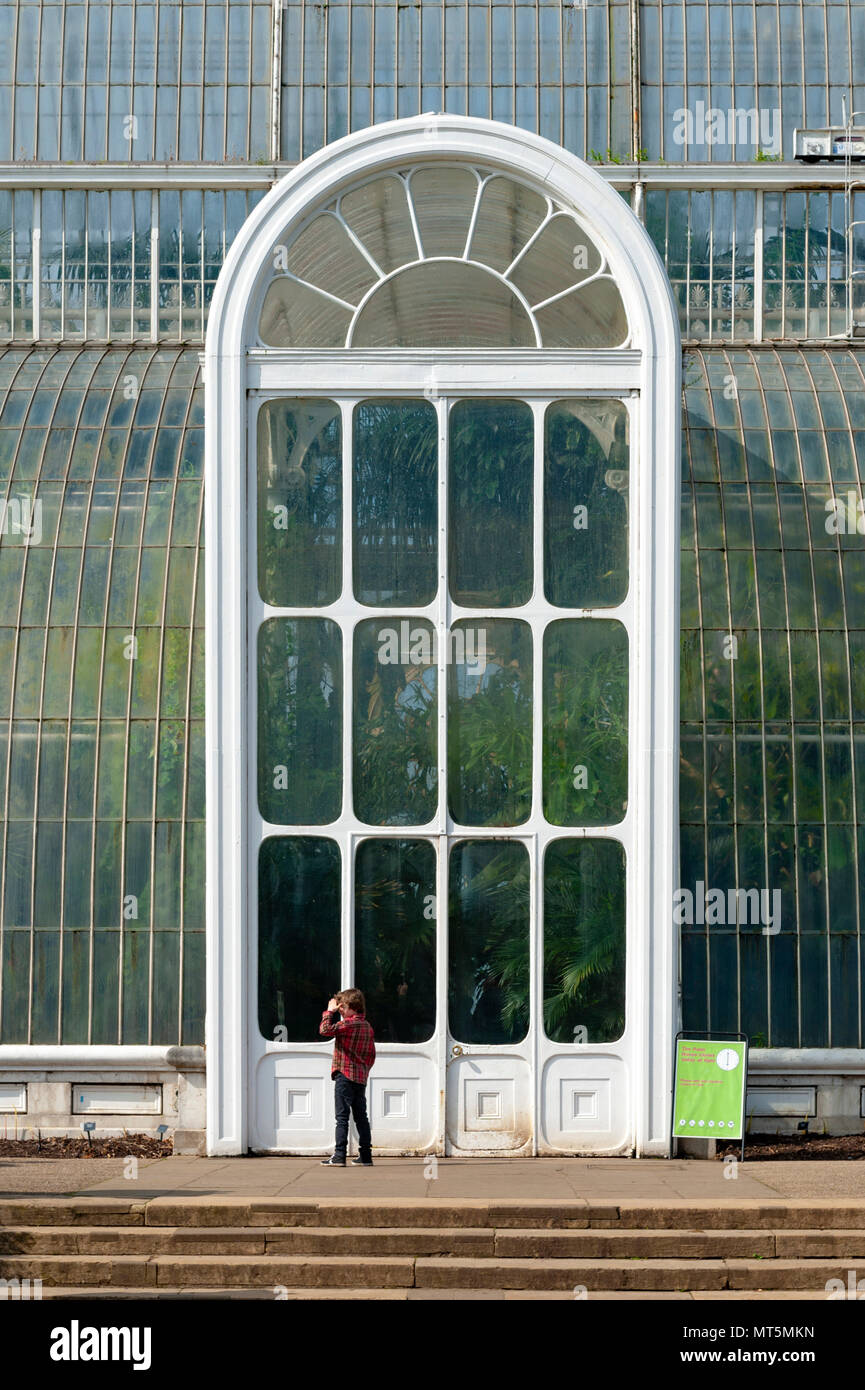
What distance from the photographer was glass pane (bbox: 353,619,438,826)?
1320 centimetres

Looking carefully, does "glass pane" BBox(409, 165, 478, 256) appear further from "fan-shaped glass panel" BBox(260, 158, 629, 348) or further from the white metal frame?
the white metal frame

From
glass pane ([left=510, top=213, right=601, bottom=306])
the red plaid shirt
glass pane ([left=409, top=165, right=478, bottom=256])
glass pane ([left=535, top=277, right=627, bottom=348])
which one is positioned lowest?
the red plaid shirt

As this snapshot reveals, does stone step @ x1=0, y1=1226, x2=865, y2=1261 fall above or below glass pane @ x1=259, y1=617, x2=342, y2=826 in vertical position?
below

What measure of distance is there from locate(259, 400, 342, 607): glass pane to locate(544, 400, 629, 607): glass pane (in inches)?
74.6

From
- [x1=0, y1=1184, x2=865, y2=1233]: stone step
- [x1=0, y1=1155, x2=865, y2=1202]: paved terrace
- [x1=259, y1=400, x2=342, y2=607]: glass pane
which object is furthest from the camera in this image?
[x1=259, y1=400, x2=342, y2=607]: glass pane

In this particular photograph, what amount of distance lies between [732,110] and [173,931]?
454 inches

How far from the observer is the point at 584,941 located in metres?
13.1

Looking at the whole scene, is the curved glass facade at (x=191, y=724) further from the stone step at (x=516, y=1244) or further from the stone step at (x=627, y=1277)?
the stone step at (x=627, y=1277)

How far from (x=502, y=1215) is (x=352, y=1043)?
2402 millimetres

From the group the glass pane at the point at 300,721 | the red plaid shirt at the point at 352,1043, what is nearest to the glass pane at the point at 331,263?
the glass pane at the point at 300,721

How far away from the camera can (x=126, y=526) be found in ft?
50.4

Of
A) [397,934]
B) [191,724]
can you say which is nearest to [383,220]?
[191,724]

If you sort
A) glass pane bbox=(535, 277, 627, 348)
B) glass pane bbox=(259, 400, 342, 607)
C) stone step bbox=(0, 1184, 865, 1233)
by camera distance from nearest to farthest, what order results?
stone step bbox=(0, 1184, 865, 1233) → glass pane bbox=(259, 400, 342, 607) → glass pane bbox=(535, 277, 627, 348)

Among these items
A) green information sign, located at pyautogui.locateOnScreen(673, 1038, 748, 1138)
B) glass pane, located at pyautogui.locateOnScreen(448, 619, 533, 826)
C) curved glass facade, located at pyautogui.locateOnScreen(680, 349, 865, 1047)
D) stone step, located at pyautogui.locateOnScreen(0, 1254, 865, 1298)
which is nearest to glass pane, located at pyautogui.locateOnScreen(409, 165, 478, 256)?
glass pane, located at pyautogui.locateOnScreen(448, 619, 533, 826)
